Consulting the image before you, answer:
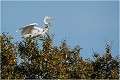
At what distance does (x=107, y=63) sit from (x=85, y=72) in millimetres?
1573

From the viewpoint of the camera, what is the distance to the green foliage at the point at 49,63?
54.3 ft

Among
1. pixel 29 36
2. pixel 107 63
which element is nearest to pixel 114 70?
pixel 107 63

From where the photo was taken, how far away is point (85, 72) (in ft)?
57.8

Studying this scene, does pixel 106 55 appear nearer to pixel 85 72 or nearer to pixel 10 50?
pixel 85 72

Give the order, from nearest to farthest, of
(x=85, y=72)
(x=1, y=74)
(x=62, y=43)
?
(x=1, y=74) → (x=85, y=72) → (x=62, y=43)

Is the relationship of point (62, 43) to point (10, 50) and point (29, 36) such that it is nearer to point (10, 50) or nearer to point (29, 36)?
point (29, 36)

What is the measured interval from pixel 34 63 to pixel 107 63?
12.3ft

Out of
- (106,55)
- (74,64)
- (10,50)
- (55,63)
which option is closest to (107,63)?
(106,55)

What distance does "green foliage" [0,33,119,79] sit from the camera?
16.6 metres

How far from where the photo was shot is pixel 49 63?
1686cm

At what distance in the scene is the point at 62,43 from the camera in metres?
18.8

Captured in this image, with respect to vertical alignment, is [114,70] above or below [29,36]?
below

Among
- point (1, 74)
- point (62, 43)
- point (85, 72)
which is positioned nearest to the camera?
point (1, 74)

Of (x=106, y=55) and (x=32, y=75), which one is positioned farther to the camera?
(x=106, y=55)
